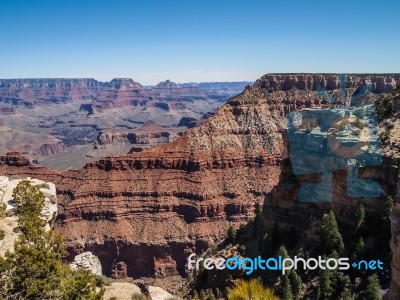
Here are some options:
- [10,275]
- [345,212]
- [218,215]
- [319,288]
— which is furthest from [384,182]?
[218,215]

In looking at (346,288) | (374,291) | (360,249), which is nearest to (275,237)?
(360,249)

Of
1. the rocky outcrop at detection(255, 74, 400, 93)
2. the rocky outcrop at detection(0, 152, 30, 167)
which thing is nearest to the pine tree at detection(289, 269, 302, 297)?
the rocky outcrop at detection(255, 74, 400, 93)

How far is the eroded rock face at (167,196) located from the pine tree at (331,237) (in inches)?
1828

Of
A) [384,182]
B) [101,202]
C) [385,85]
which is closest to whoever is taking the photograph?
[384,182]

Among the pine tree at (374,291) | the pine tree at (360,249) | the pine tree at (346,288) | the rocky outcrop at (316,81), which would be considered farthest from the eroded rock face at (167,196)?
the pine tree at (374,291)

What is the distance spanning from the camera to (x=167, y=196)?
287 ft

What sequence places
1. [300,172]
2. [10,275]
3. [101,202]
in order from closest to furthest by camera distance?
[10,275] → [300,172] → [101,202]

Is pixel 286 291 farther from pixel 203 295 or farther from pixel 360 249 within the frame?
pixel 203 295

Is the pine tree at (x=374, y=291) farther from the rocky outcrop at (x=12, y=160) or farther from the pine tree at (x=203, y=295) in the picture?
the rocky outcrop at (x=12, y=160)

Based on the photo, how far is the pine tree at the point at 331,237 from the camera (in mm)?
33344

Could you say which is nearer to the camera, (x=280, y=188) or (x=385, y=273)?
(x=385, y=273)

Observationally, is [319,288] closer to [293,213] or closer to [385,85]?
[293,213]

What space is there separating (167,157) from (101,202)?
17.6m

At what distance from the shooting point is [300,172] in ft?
136
